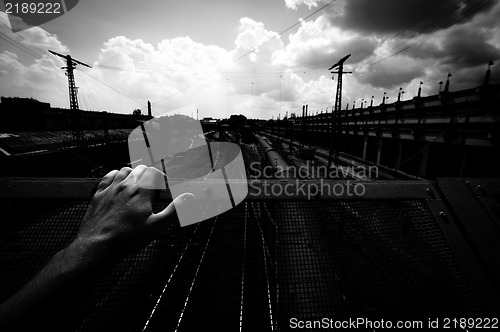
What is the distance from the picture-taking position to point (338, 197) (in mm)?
1574

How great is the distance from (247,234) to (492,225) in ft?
6.13

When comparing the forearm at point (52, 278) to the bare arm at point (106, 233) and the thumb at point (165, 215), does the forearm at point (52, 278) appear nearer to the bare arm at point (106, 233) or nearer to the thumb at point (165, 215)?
the bare arm at point (106, 233)

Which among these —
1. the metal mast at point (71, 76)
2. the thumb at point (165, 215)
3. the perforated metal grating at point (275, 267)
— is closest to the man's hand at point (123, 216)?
the thumb at point (165, 215)

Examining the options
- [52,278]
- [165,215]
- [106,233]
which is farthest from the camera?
[165,215]

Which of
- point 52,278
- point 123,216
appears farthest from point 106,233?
point 52,278

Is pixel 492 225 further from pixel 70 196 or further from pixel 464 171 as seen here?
pixel 464 171

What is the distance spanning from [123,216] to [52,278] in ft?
1.00

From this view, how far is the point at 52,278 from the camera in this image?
764mm

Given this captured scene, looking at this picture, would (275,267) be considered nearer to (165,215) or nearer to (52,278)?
(165,215)

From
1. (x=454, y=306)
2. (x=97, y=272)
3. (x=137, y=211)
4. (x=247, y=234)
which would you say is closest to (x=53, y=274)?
(x=97, y=272)

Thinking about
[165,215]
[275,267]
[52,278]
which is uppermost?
[165,215]

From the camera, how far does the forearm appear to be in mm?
699

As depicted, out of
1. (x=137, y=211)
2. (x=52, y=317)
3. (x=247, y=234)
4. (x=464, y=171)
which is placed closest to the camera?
(x=52, y=317)

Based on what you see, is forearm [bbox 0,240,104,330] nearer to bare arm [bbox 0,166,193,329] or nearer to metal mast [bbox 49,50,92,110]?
bare arm [bbox 0,166,193,329]
